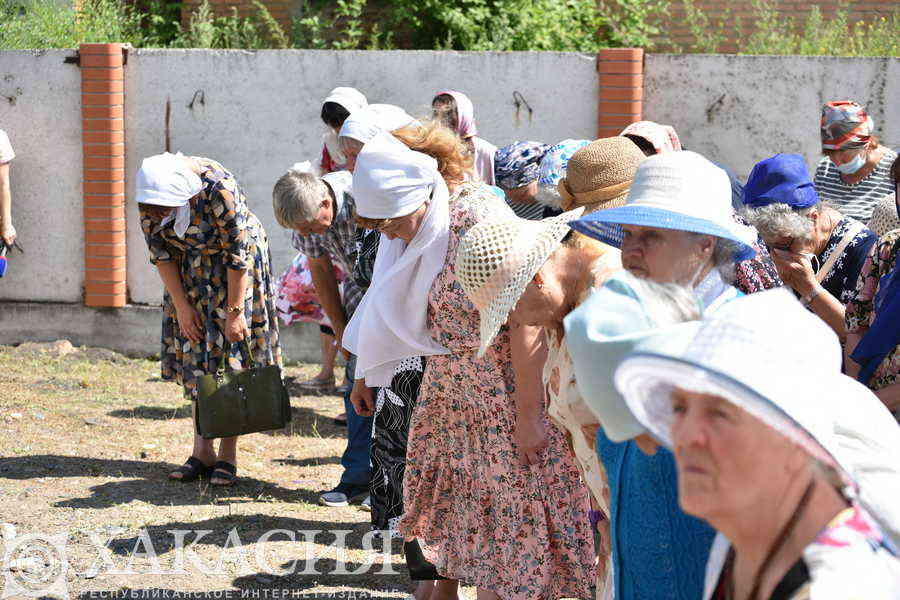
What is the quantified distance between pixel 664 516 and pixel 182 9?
10651 mm

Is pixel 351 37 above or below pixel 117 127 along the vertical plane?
above

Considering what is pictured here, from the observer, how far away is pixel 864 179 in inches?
224

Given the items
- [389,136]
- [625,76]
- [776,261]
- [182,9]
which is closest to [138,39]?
[182,9]

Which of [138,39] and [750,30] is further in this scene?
[750,30]

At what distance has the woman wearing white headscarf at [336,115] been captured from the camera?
6055 mm

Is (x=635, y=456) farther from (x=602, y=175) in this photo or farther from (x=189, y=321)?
(x=189, y=321)

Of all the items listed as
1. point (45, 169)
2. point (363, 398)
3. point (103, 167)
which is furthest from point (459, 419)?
point (45, 169)

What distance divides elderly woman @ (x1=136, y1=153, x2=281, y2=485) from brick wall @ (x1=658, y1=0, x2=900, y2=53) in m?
6.72

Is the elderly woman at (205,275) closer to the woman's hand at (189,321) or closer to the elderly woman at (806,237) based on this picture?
the woman's hand at (189,321)

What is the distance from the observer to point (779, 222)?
3.98m

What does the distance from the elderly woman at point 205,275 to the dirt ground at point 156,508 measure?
375mm

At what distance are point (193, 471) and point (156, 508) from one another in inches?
18.1

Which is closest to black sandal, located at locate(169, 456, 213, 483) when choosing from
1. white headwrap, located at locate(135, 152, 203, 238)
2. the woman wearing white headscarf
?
white headwrap, located at locate(135, 152, 203, 238)

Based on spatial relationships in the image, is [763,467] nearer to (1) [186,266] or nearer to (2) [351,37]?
(1) [186,266]
